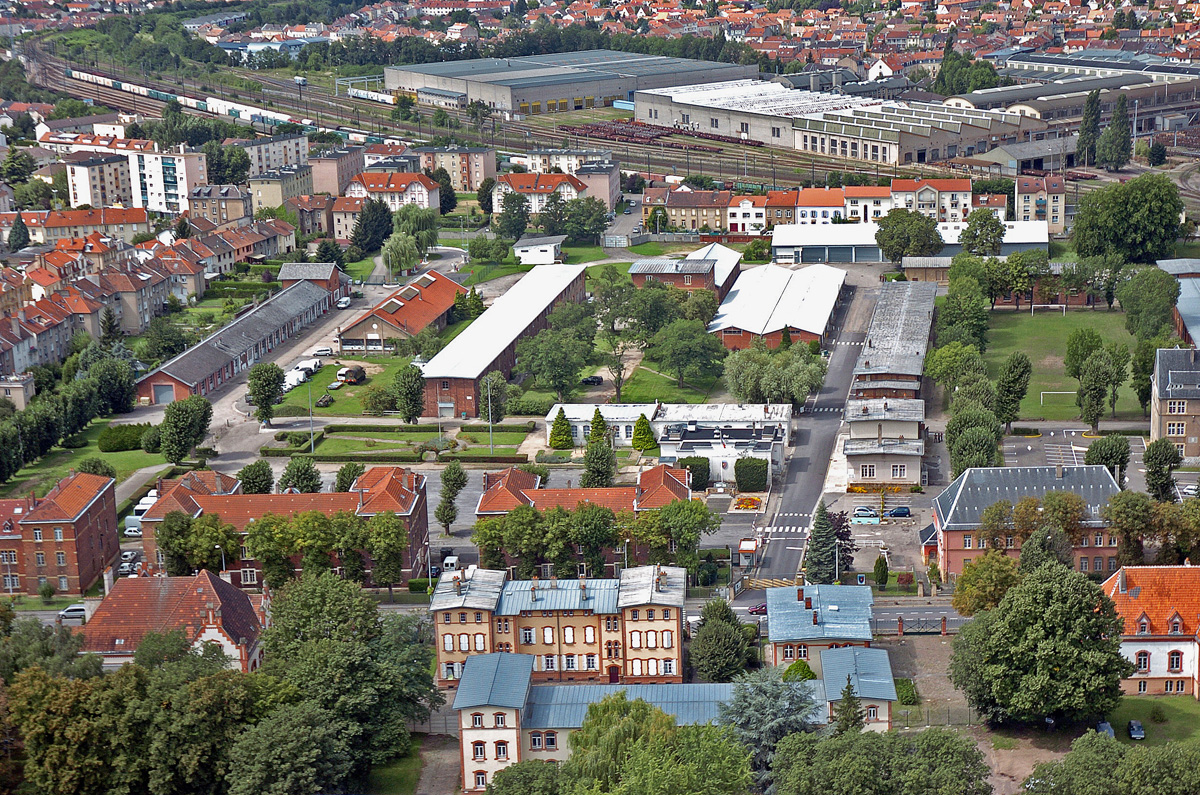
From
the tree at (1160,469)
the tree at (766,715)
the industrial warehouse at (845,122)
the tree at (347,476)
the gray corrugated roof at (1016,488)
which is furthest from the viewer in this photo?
the industrial warehouse at (845,122)

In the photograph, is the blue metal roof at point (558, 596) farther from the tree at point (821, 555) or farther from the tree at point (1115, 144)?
the tree at point (1115, 144)

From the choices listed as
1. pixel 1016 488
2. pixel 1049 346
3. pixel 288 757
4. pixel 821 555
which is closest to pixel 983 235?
pixel 1049 346

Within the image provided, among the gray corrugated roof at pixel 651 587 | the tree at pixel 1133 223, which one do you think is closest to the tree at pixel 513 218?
the tree at pixel 1133 223

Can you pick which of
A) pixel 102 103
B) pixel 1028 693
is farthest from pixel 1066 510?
pixel 102 103

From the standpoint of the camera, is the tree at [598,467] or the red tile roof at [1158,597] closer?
the red tile roof at [1158,597]

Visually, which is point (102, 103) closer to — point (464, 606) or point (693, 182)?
point (693, 182)

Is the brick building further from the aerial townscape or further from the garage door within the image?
the garage door

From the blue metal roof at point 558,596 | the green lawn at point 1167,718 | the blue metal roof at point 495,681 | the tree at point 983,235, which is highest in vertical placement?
the tree at point 983,235

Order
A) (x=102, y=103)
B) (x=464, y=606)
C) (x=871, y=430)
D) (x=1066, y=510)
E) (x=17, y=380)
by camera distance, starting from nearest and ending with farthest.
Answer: (x=464, y=606), (x=1066, y=510), (x=871, y=430), (x=17, y=380), (x=102, y=103)
